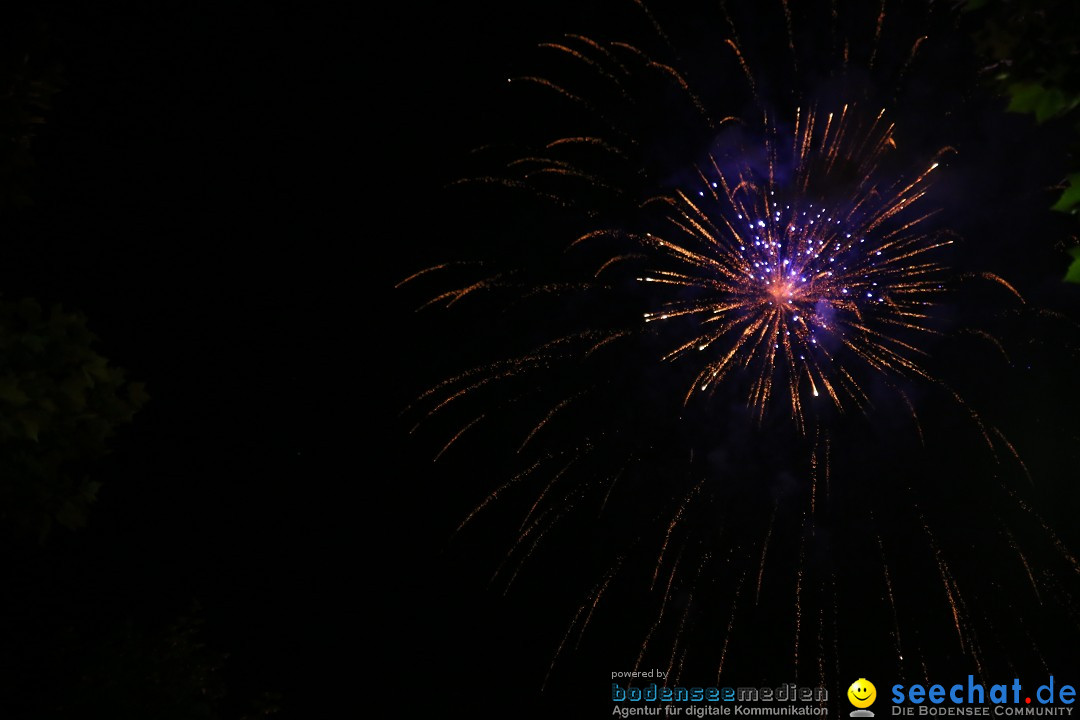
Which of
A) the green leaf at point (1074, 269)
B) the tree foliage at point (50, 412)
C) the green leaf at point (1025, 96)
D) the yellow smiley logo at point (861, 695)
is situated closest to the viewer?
the green leaf at point (1074, 269)

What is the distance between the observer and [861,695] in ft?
50.4

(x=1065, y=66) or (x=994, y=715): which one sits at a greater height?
(x=994, y=715)

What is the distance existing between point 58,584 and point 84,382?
4095 millimetres

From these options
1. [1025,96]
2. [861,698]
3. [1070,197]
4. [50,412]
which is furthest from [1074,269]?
[861,698]

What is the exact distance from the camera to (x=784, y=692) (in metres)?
16.5

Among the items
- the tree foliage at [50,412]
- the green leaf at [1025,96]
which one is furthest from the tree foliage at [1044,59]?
the tree foliage at [50,412]

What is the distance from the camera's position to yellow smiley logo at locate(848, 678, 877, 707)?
49.4ft

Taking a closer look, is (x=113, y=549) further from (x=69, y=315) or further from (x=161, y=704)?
(x=69, y=315)

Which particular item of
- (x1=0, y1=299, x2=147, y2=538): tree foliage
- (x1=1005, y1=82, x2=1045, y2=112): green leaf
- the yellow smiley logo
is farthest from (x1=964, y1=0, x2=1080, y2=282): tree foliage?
the yellow smiley logo

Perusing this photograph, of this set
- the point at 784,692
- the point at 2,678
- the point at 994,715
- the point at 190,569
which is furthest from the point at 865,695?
the point at 2,678

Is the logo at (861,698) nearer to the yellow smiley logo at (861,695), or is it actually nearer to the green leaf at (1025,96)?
the yellow smiley logo at (861,695)

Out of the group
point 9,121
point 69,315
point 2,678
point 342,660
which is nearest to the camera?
point 69,315

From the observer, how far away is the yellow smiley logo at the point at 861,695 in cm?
1505

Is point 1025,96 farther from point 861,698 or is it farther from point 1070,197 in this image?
point 861,698
